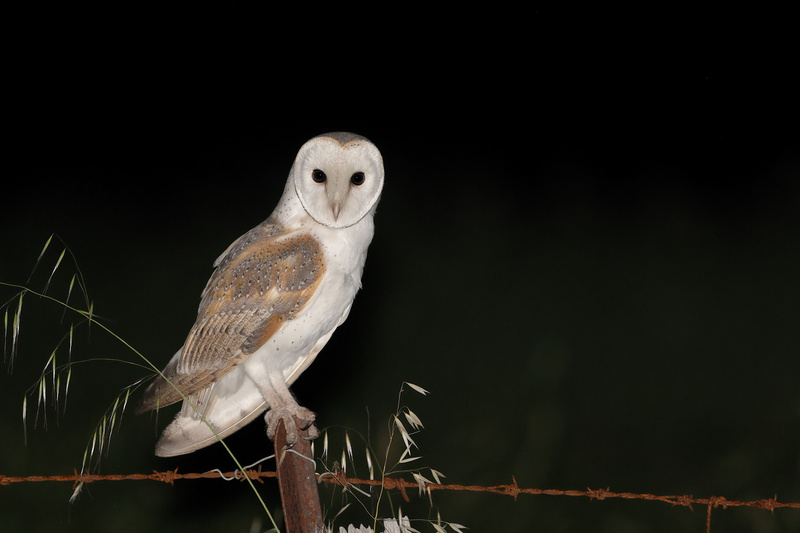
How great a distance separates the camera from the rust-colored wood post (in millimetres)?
1137

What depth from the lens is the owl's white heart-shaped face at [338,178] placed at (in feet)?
4.14

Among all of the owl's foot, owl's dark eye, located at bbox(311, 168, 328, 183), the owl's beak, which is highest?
owl's dark eye, located at bbox(311, 168, 328, 183)

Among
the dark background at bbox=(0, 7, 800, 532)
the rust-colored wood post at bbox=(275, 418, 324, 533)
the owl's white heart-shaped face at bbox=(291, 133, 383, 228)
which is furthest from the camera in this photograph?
the dark background at bbox=(0, 7, 800, 532)

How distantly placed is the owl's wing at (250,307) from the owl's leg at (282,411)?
0.29 feet

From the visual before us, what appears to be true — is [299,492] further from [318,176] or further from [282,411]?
[318,176]

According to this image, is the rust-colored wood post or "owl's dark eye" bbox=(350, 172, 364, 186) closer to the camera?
the rust-colored wood post

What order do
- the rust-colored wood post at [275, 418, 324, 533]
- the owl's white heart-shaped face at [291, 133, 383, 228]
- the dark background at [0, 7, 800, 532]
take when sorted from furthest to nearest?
the dark background at [0, 7, 800, 532]
the owl's white heart-shaped face at [291, 133, 383, 228]
the rust-colored wood post at [275, 418, 324, 533]

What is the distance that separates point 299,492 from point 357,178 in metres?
0.58

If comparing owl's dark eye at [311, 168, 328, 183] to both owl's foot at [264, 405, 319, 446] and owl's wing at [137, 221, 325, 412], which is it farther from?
owl's foot at [264, 405, 319, 446]

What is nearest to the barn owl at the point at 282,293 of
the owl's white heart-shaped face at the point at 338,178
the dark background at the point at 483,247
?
the owl's white heart-shaped face at the point at 338,178

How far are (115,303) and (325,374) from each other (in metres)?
0.84

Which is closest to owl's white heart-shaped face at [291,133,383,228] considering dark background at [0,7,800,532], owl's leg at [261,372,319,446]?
owl's leg at [261,372,319,446]

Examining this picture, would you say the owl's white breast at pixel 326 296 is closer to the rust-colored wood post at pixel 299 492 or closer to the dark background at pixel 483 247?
the rust-colored wood post at pixel 299 492

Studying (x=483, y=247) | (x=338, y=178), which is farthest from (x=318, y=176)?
(x=483, y=247)
